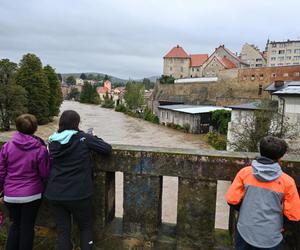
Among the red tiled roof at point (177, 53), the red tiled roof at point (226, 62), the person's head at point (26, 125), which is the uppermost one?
the red tiled roof at point (177, 53)

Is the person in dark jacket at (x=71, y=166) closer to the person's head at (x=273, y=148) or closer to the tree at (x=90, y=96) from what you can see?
the person's head at (x=273, y=148)

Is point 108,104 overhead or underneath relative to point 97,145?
underneath

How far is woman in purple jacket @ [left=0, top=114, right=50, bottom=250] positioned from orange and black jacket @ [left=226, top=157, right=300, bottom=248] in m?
1.78

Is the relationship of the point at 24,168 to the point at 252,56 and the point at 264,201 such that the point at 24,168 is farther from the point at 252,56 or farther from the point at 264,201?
the point at 252,56

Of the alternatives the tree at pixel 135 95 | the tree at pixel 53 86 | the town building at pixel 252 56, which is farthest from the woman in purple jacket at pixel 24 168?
the town building at pixel 252 56

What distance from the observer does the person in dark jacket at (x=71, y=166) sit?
264cm

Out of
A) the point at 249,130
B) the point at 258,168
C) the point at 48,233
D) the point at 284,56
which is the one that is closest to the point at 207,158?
the point at 258,168

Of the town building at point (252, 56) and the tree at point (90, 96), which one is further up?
the town building at point (252, 56)

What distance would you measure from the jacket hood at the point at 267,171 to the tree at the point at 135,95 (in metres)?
72.1

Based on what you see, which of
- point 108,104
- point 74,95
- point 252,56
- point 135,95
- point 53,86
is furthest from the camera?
point 74,95

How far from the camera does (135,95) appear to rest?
7531 cm

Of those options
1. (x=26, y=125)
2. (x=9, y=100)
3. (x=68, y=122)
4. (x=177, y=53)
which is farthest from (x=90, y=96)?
(x=68, y=122)

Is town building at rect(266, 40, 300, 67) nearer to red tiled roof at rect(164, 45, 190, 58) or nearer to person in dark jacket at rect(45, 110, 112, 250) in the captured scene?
red tiled roof at rect(164, 45, 190, 58)

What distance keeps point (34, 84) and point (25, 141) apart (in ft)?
139
